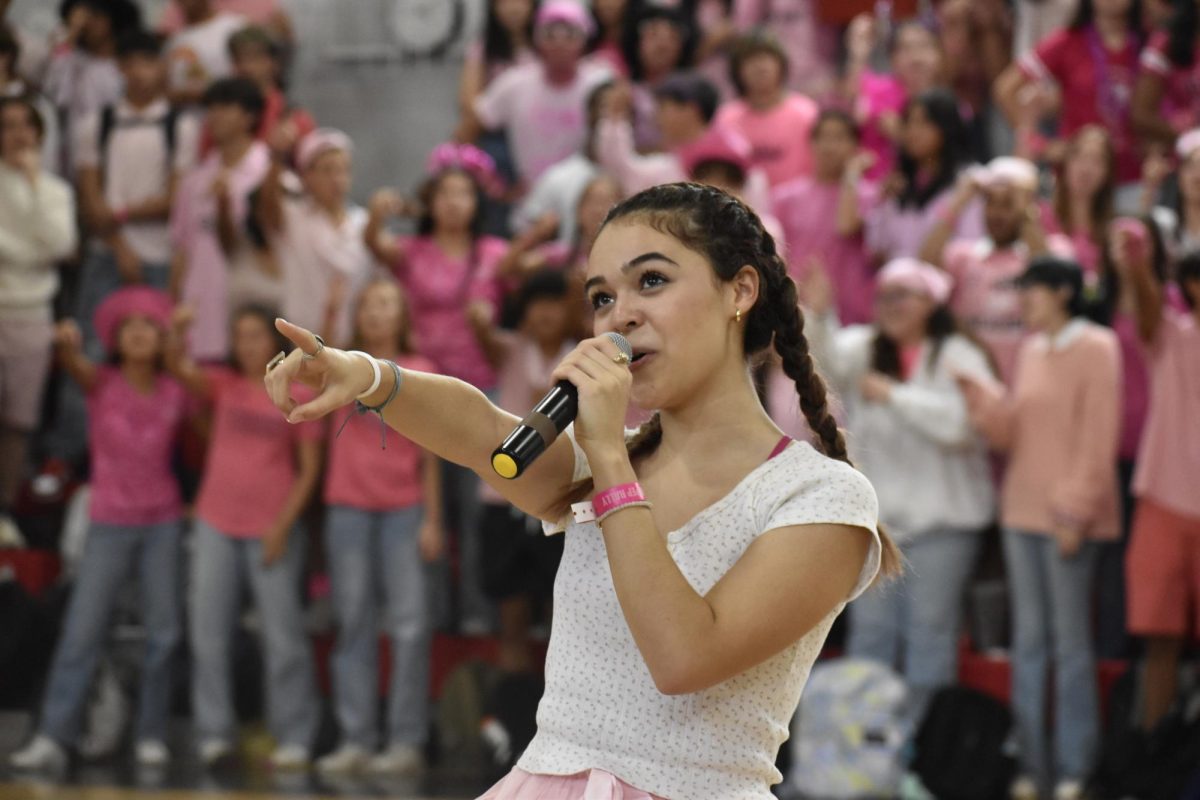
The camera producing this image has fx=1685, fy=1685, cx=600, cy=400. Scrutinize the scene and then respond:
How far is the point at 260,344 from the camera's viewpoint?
6051mm

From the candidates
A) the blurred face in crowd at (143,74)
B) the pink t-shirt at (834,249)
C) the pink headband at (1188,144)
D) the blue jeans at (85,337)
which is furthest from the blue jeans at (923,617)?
the blurred face in crowd at (143,74)

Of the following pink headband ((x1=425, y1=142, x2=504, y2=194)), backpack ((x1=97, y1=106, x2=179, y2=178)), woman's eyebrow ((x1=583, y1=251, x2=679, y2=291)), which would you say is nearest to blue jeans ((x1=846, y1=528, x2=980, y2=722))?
pink headband ((x1=425, y1=142, x2=504, y2=194))

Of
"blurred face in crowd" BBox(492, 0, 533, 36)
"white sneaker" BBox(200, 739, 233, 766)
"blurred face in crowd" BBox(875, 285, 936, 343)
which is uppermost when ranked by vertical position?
"blurred face in crowd" BBox(492, 0, 533, 36)

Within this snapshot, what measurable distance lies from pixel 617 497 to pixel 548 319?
13.1 ft

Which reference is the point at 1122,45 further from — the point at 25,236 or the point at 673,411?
the point at 673,411

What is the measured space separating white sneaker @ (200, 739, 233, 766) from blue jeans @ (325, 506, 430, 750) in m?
0.40

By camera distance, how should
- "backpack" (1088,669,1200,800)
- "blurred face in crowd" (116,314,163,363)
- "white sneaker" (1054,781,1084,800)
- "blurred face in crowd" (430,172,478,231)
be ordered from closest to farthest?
1. "backpack" (1088,669,1200,800)
2. "white sneaker" (1054,781,1084,800)
3. "blurred face in crowd" (116,314,163,363)
4. "blurred face in crowd" (430,172,478,231)

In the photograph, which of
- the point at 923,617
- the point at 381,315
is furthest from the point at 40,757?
the point at 923,617

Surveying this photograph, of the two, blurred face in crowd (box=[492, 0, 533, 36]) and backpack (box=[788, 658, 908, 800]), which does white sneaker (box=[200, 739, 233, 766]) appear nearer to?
backpack (box=[788, 658, 908, 800])

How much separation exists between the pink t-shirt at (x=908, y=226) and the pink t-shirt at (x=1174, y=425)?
102 cm

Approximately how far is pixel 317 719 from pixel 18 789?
108 cm

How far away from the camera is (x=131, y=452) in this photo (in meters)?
6.03

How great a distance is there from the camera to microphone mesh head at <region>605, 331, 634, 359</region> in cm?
198

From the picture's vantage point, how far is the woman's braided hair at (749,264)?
2.07 meters
